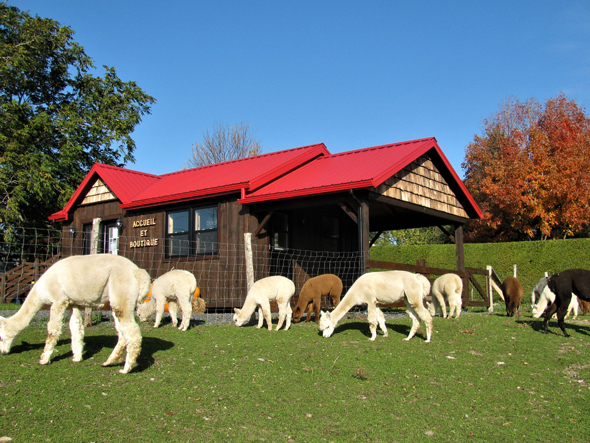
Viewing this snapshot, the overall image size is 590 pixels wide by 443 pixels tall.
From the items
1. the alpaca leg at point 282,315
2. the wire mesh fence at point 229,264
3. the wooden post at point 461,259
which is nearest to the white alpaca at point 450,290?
the wire mesh fence at point 229,264

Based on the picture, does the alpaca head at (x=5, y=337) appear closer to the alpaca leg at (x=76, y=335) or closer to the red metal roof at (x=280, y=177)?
the alpaca leg at (x=76, y=335)

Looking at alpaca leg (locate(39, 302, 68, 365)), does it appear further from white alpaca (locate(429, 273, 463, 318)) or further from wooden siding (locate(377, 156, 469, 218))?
white alpaca (locate(429, 273, 463, 318))

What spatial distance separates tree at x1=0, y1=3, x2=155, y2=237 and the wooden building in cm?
635

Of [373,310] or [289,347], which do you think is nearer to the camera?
[289,347]

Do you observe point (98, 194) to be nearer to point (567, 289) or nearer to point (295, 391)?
point (295, 391)

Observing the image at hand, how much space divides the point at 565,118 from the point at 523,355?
2777cm

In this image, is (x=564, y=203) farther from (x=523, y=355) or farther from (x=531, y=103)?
(x=523, y=355)

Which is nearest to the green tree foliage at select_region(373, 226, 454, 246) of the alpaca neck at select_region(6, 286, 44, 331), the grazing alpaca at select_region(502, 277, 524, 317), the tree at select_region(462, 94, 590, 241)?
the tree at select_region(462, 94, 590, 241)

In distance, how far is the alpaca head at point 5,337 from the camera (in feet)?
20.9

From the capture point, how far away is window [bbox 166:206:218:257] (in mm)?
15336

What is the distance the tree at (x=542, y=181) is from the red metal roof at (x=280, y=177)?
12437 millimetres

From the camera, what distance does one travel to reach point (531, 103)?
119 feet

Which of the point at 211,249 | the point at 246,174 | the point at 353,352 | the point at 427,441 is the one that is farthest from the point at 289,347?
the point at 246,174

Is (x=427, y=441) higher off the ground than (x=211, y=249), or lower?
lower
